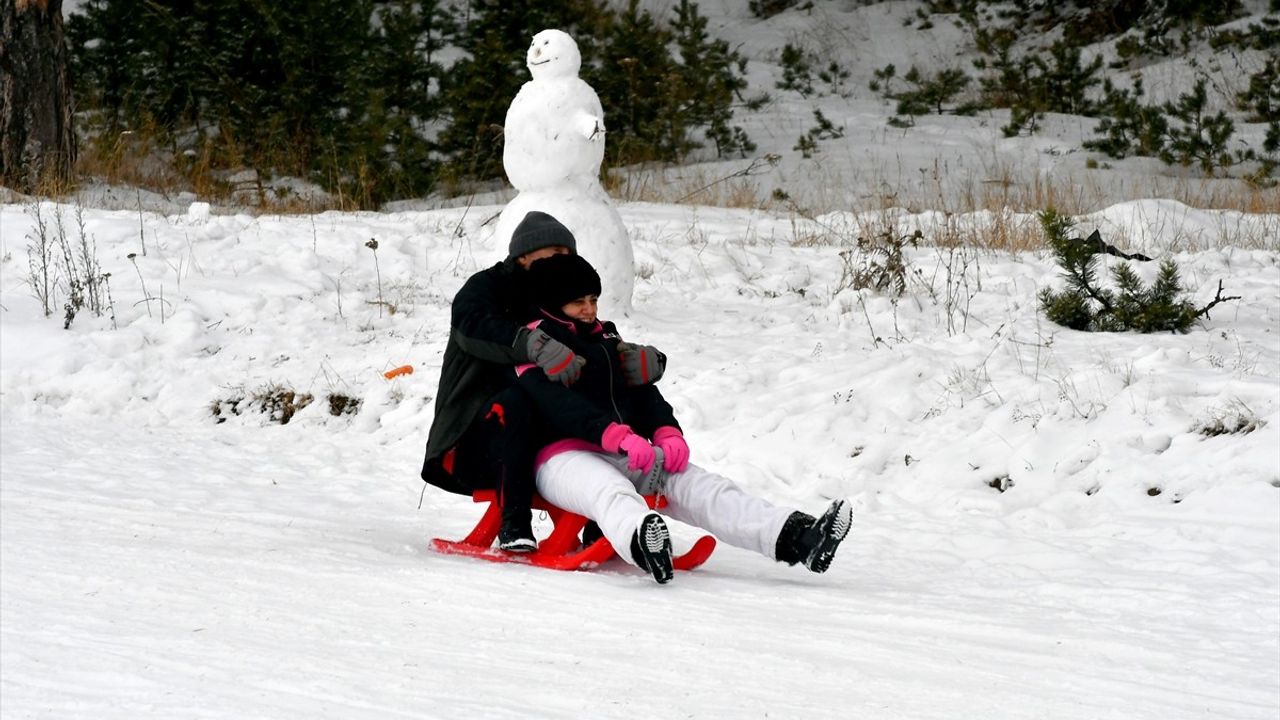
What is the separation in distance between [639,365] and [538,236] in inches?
22.2

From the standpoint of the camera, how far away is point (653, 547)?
396 cm

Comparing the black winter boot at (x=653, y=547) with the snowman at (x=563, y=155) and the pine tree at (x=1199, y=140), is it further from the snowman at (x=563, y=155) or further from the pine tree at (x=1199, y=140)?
the pine tree at (x=1199, y=140)

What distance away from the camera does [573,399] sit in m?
4.30

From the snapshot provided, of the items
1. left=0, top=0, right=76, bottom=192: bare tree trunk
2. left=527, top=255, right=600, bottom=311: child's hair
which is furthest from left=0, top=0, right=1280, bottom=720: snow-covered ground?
left=527, top=255, right=600, bottom=311: child's hair

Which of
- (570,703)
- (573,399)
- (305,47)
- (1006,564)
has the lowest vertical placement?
(1006,564)

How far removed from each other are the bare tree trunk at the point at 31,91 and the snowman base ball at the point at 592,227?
16.0ft

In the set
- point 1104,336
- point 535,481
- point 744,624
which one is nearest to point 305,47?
point 1104,336

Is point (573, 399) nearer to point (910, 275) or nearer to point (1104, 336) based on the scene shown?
point (1104, 336)

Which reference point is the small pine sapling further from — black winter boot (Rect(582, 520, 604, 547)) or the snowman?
black winter boot (Rect(582, 520, 604, 547))

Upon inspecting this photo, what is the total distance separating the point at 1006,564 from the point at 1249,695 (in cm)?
163

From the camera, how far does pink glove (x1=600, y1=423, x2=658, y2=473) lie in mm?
4172

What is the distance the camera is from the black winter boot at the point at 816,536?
410 cm

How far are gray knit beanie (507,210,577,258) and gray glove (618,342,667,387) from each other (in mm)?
418

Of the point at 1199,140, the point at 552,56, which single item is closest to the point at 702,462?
the point at 552,56
